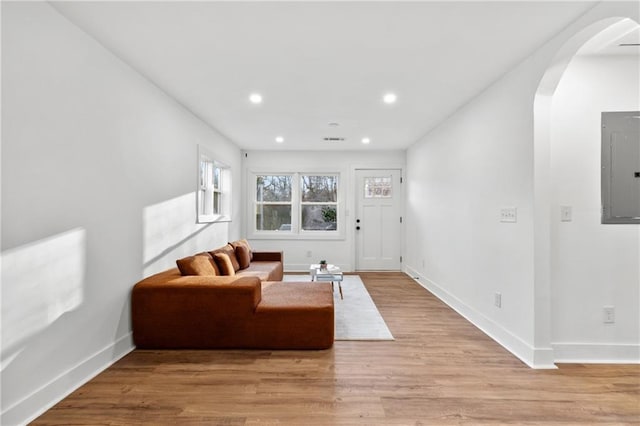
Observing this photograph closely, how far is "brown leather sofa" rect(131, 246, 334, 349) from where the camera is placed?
262cm

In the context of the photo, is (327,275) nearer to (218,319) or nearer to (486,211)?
(218,319)

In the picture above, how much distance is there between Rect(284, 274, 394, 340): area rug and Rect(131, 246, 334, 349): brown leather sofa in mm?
414

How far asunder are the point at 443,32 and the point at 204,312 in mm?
2795

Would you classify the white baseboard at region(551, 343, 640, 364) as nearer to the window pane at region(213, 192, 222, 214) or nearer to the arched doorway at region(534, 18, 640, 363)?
the arched doorway at region(534, 18, 640, 363)

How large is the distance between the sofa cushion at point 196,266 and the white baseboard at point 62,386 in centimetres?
69

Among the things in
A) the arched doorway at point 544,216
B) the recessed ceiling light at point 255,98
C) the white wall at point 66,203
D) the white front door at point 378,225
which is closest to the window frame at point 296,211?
the white front door at point 378,225

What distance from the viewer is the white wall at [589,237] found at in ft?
Answer: 7.89

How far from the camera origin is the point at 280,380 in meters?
2.17

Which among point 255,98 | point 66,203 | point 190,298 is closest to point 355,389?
point 190,298

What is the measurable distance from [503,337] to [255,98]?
3.33m

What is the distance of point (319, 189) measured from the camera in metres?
6.30

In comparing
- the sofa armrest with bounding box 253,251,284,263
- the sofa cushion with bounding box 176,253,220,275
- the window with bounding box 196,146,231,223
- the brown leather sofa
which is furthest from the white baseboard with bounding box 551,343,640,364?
the window with bounding box 196,146,231,223

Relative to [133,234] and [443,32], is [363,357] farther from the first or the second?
[443,32]

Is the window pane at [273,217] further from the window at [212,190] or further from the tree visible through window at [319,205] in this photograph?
the window at [212,190]
